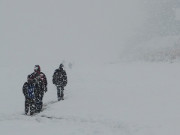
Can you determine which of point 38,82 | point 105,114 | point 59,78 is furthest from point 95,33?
point 105,114

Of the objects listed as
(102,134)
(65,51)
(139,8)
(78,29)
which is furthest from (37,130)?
(78,29)

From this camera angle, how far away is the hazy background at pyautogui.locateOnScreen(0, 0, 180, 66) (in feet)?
247

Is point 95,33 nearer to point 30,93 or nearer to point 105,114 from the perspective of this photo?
point 30,93

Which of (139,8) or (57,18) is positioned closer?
(139,8)

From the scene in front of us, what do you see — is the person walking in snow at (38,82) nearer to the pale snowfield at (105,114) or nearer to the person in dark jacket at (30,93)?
the person in dark jacket at (30,93)

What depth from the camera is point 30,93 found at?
545 inches

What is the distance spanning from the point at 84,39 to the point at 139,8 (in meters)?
46.4

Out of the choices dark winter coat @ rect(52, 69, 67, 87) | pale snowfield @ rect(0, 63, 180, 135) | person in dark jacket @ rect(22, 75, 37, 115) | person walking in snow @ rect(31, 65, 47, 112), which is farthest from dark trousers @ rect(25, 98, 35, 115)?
dark winter coat @ rect(52, 69, 67, 87)

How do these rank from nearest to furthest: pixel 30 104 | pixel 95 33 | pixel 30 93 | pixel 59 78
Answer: pixel 30 93, pixel 30 104, pixel 59 78, pixel 95 33

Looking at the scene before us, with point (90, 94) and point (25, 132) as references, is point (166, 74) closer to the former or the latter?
point (90, 94)

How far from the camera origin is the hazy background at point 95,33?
247 ft

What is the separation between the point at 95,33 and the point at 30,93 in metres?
123

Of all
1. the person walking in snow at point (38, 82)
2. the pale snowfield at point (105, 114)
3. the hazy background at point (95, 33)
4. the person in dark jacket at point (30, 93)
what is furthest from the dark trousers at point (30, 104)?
the hazy background at point (95, 33)

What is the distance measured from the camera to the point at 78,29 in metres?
158
